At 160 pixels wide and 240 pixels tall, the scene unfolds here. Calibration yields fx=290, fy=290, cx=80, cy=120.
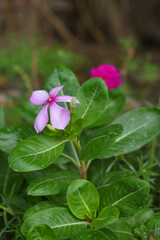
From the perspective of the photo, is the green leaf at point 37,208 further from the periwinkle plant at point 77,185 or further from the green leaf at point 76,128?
the green leaf at point 76,128

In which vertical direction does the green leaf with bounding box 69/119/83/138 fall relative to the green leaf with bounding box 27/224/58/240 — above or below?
above

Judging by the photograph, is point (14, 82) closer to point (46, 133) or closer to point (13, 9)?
point (13, 9)

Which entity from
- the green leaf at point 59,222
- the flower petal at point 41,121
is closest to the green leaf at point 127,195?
the green leaf at point 59,222

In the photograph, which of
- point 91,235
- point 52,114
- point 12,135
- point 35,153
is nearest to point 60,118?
point 52,114

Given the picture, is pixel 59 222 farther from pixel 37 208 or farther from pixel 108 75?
pixel 108 75

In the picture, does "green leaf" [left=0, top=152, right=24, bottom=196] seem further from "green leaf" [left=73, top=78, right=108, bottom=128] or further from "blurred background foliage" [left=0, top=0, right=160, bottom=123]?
"blurred background foliage" [left=0, top=0, right=160, bottom=123]

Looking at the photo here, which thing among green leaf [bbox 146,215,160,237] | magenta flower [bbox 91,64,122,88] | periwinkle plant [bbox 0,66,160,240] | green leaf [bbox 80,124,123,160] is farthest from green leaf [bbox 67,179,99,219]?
magenta flower [bbox 91,64,122,88]
